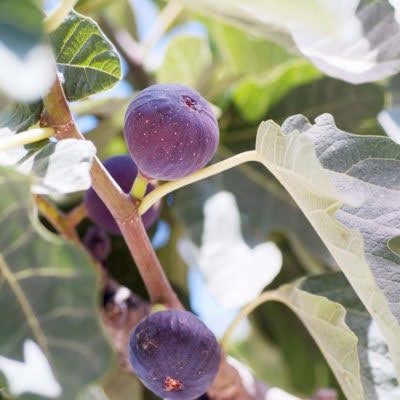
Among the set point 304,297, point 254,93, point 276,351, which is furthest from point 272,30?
point 276,351

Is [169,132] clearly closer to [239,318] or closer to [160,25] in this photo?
[239,318]

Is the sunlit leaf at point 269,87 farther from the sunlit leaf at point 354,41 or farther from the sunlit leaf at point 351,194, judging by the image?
the sunlit leaf at point 351,194

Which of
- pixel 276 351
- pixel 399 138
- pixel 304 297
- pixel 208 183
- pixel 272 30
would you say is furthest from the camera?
pixel 276 351

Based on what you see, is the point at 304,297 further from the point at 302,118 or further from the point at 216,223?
the point at 216,223

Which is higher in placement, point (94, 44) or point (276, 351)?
point (94, 44)

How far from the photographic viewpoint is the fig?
1.25 metres

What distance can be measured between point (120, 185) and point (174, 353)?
9.9 inches

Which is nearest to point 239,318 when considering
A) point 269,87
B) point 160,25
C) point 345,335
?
point 345,335

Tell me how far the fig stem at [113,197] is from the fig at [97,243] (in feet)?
1.02

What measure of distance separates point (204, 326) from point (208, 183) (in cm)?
57

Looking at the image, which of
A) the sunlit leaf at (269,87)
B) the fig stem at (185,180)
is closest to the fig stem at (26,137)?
the fig stem at (185,180)

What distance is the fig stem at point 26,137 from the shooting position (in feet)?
2.69

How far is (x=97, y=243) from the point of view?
1.26m

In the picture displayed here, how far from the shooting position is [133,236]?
2.93 feet
